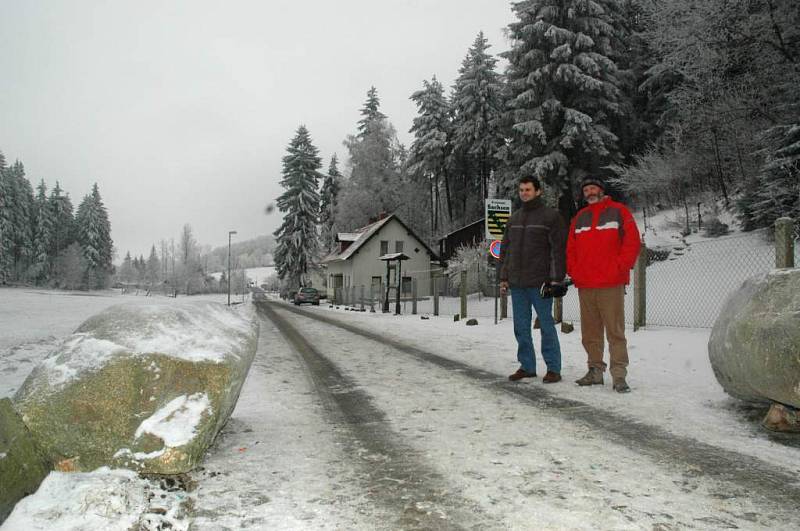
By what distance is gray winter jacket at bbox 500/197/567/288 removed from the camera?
484 centimetres

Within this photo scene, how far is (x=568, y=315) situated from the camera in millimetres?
13852

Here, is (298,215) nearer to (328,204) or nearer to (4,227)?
(328,204)

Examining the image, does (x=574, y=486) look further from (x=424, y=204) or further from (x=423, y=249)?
(x=424, y=204)

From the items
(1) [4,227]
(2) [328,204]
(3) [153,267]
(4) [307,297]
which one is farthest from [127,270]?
(4) [307,297]

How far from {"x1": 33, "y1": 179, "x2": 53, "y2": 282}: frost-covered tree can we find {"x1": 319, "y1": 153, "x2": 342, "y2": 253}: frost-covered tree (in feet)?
141

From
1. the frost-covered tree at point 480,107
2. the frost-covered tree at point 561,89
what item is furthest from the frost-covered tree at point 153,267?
the frost-covered tree at point 561,89

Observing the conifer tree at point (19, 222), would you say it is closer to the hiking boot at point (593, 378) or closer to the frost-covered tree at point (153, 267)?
the frost-covered tree at point (153, 267)

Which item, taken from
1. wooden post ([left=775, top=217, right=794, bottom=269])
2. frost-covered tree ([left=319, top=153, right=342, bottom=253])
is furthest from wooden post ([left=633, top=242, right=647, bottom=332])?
frost-covered tree ([left=319, top=153, right=342, bottom=253])

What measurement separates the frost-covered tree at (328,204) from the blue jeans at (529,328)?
4824 cm

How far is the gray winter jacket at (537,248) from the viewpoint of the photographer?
4.84m

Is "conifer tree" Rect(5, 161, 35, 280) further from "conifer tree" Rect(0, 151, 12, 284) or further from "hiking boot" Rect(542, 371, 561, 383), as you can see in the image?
"hiking boot" Rect(542, 371, 561, 383)

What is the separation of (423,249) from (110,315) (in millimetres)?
39695

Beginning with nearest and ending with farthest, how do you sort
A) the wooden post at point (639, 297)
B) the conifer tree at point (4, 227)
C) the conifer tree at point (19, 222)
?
the wooden post at point (639, 297)
the conifer tree at point (4, 227)
the conifer tree at point (19, 222)

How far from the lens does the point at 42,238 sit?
227ft
